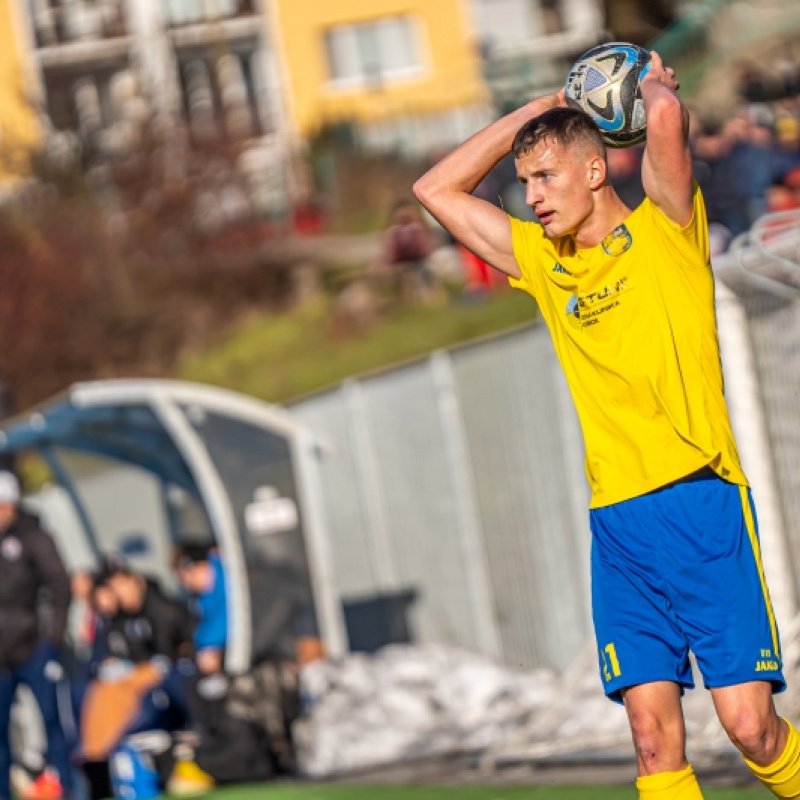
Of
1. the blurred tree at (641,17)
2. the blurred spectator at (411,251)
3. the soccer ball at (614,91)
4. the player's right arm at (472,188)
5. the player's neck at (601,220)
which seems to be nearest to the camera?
the player's neck at (601,220)

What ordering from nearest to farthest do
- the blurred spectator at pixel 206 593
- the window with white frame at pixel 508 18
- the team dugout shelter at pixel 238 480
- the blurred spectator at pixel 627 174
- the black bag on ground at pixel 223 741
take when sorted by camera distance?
the black bag on ground at pixel 223 741 < the blurred spectator at pixel 206 593 < the team dugout shelter at pixel 238 480 < the blurred spectator at pixel 627 174 < the window with white frame at pixel 508 18

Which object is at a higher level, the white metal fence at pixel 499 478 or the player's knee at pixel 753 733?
the player's knee at pixel 753 733

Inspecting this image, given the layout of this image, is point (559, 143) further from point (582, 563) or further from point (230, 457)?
point (230, 457)

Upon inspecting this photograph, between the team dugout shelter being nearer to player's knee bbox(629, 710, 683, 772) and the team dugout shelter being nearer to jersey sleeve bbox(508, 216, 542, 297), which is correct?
jersey sleeve bbox(508, 216, 542, 297)

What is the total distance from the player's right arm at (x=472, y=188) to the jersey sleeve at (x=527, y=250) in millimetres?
32

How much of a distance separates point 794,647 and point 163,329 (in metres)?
23.2

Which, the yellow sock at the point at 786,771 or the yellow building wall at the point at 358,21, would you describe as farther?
the yellow building wall at the point at 358,21

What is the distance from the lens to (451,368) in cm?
1195

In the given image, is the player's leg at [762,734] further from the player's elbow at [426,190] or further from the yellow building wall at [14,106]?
the yellow building wall at [14,106]

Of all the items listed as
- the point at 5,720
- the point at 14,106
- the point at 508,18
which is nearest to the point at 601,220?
the point at 5,720

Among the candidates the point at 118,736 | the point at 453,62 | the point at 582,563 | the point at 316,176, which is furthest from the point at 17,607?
the point at 453,62

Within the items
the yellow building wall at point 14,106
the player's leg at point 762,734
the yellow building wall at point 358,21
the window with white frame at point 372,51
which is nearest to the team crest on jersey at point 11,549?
the player's leg at point 762,734

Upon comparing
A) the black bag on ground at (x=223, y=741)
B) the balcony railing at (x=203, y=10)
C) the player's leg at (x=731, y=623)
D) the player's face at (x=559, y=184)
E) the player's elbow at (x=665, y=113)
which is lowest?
the black bag on ground at (x=223, y=741)

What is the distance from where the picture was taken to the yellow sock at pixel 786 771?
4594mm
